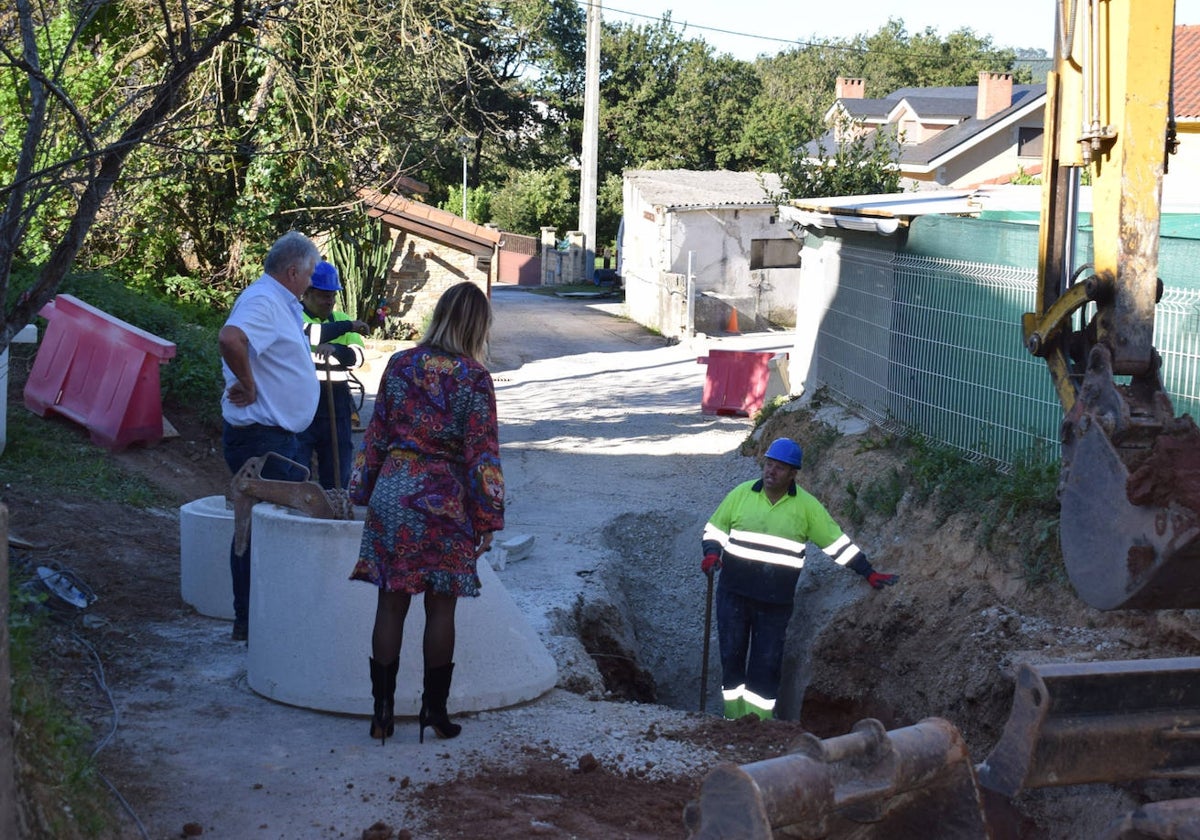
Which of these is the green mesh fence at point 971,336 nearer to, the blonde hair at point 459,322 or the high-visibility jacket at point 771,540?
the high-visibility jacket at point 771,540

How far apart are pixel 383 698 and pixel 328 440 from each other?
2451 mm

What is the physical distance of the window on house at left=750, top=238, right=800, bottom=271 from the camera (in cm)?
2988

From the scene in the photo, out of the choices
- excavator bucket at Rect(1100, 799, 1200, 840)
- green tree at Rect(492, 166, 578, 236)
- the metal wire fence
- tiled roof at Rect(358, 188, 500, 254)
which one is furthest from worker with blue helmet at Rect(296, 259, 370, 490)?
green tree at Rect(492, 166, 578, 236)

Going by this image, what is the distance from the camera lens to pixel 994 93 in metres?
44.7

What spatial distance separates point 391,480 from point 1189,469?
269cm

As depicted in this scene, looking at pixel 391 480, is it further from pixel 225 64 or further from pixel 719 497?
pixel 225 64

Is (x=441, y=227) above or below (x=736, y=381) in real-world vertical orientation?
above

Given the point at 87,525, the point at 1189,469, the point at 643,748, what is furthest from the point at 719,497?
the point at 1189,469

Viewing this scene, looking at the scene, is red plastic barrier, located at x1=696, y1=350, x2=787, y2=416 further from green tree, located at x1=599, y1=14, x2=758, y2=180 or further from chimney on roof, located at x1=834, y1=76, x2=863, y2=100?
chimney on roof, located at x1=834, y1=76, x2=863, y2=100

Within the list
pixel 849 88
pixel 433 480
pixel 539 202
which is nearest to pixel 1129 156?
pixel 433 480

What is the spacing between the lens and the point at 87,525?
7.67 metres

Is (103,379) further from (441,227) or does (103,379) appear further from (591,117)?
(591,117)

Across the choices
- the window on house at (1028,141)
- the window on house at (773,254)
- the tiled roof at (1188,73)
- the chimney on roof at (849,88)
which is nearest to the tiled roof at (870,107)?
the chimney on roof at (849,88)

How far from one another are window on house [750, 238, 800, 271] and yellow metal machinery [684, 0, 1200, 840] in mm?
25195
